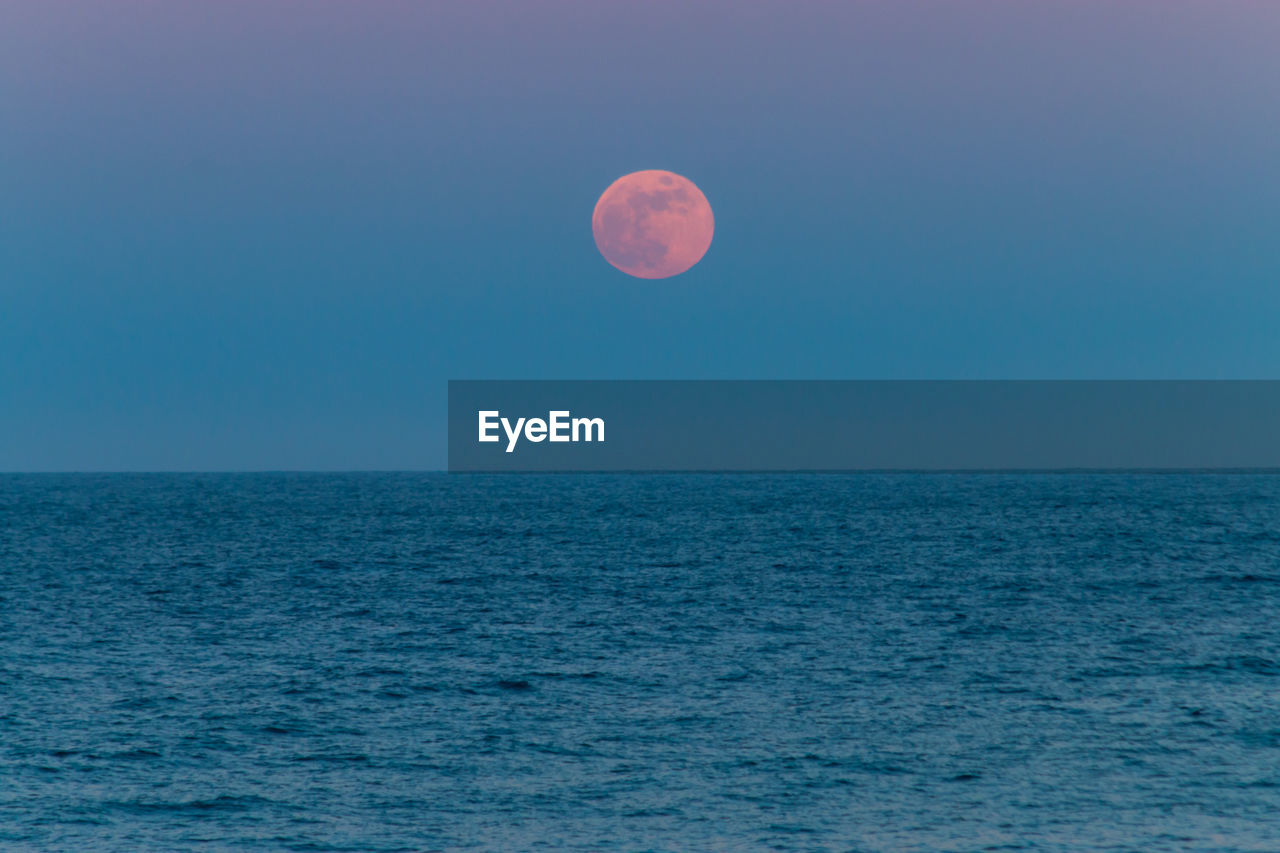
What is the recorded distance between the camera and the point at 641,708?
33438 mm

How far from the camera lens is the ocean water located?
2398cm

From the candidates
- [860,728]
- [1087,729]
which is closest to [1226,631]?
[1087,729]

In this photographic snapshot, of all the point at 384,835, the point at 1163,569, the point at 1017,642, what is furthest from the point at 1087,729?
the point at 1163,569

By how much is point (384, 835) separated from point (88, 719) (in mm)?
13472

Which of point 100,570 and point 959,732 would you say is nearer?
point 959,732

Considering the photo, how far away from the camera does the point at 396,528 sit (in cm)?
11862

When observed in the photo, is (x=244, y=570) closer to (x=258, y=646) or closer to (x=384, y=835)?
(x=258, y=646)

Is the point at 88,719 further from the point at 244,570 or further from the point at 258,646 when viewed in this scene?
the point at 244,570

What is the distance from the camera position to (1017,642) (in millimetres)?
45531

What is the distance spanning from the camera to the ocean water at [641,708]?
24.0 m

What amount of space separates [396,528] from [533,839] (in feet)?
324

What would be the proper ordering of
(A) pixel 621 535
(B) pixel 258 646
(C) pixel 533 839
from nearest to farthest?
(C) pixel 533 839 → (B) pixel 258 646 → (A) pixel 621 535

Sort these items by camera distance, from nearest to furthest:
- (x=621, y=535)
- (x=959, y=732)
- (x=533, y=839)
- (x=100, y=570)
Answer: (x=533, y=839), (x=959, y=732), (x=100, y=570), (x=621, y=535)

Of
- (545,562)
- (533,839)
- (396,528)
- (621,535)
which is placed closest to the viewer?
(533,839)
